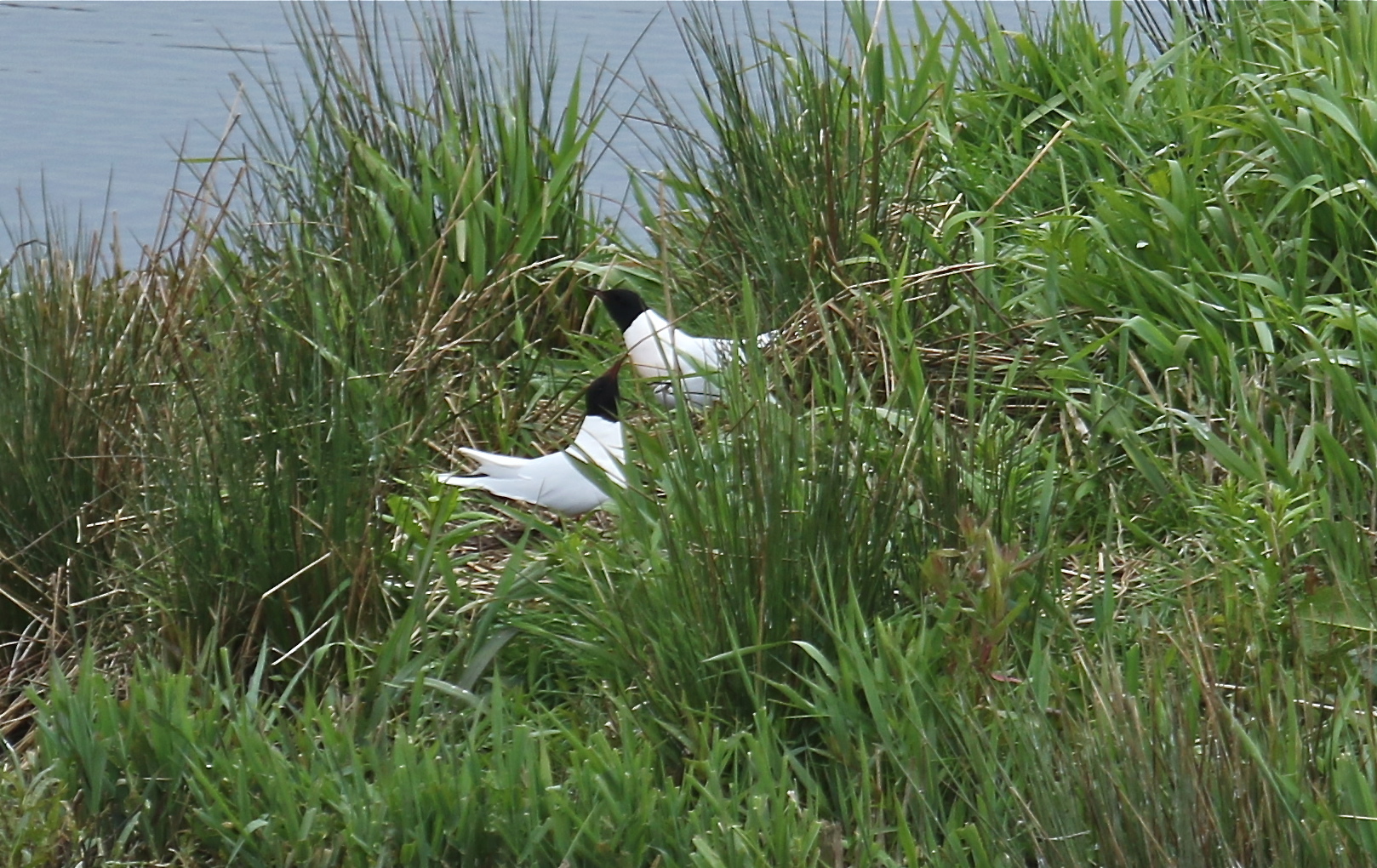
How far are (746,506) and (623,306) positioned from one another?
157cm

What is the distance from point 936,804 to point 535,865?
1.73ft

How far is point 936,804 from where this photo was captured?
7.70 feet

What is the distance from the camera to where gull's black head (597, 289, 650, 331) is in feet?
13.4

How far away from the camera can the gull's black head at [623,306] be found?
4.07m

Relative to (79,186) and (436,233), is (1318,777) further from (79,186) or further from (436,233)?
(79,186)

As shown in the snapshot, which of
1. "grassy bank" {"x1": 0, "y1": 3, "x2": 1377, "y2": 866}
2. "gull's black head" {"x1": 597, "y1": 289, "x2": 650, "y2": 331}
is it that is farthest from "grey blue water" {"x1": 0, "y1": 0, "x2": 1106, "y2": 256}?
"gull's black head" {"x1": 597, "y1": 289, "x2": 650, "y2": 331}

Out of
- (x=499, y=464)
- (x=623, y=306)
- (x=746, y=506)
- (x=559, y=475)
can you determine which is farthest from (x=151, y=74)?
(x=746, y=506)

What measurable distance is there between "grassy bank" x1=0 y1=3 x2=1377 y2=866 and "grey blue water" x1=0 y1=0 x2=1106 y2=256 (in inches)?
118

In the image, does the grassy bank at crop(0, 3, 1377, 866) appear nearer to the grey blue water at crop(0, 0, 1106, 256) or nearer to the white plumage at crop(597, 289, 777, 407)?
the white plumage at crop(597, 289, 777, 407)

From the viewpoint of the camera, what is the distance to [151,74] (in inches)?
394

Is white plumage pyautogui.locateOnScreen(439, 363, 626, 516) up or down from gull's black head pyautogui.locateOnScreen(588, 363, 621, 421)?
down

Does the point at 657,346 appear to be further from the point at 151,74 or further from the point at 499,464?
the point at 151,74

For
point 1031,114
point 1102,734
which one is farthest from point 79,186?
point 1102,734

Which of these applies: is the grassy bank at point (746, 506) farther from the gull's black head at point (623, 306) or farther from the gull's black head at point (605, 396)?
the gull's black head at point (605, 396)
